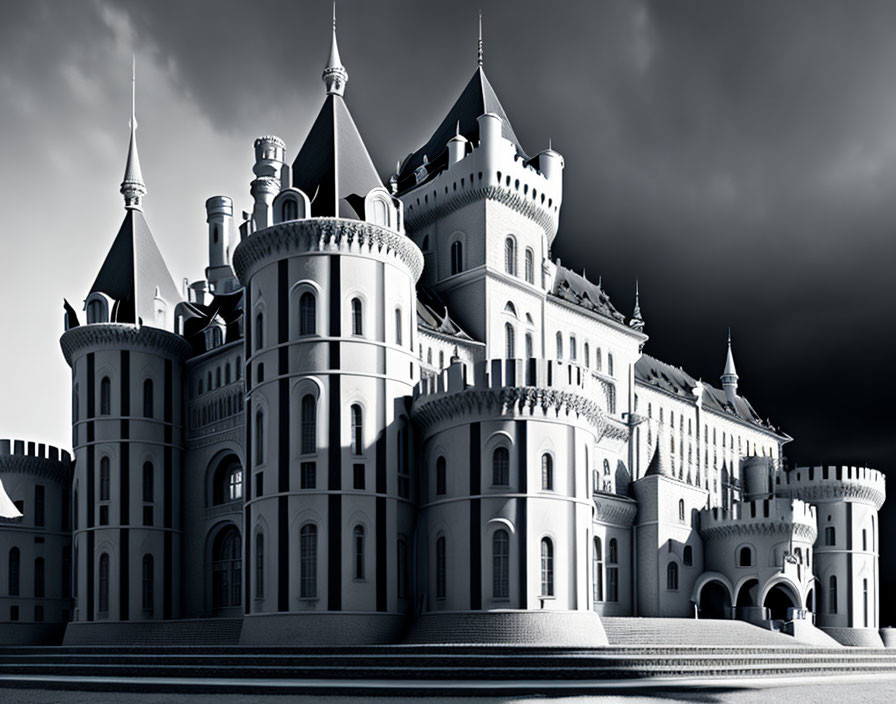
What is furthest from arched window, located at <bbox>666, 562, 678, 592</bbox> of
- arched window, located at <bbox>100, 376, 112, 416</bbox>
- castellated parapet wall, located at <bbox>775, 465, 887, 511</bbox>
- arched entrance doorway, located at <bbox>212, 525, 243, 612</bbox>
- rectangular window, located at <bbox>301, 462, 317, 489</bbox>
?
arched window, located at <bbox>100, 376, 112, 416</bbox>

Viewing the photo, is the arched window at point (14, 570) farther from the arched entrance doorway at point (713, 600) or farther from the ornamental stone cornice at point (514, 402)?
the arched entrance doorway at point (713, 600)

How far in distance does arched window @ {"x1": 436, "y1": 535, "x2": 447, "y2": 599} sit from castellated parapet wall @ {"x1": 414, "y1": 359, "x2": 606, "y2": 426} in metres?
5.59

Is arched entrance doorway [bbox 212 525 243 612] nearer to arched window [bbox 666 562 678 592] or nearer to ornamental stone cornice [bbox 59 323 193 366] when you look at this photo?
ornamental stone cornice [bbox 59 323 193 366]

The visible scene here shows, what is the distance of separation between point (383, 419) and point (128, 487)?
777 inches

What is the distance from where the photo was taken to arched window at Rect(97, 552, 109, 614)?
63625 mm

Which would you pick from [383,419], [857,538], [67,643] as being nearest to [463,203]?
[383,419]

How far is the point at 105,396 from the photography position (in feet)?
218

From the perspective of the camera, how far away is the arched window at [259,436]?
5334cm

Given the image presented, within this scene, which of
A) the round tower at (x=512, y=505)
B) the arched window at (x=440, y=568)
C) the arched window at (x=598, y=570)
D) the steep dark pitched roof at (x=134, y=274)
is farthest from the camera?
the arched window at (x=598, y=570)

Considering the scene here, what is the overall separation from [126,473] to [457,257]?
73.3ft

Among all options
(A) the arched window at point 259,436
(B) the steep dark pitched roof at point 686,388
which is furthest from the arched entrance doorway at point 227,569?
(B) the steep dark pitched roof at point 686,388

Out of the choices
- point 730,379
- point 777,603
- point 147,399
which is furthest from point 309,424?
point 730,379

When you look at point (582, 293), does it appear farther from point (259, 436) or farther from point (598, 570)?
point (259, 436)

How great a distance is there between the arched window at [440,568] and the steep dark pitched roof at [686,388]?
39396 mm
